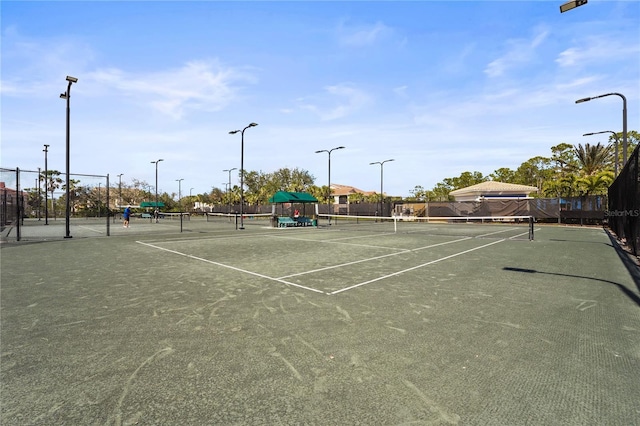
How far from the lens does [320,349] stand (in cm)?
371

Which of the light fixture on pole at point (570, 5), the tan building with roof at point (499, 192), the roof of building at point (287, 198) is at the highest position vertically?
the light fixture on pole at point (570, 5)

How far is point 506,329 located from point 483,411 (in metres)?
2.11

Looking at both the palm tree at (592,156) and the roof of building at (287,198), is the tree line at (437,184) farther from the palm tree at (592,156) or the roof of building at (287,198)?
the roof of building at (287,198)

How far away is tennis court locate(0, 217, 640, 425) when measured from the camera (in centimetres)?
262

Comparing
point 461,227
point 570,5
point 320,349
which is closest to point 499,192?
point 461,227

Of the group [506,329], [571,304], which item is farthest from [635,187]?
[506,329]

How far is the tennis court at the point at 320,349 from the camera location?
262 centimetres

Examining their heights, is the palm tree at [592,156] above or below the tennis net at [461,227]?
above

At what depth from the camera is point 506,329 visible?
171 inches

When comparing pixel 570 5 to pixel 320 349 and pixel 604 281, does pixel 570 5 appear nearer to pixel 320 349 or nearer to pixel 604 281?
pixel 604 281

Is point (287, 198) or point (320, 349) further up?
point (287, 198)

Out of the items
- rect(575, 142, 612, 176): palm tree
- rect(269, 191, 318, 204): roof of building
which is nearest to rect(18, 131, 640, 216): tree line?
rect(575, 142, 612, 176): palm tree

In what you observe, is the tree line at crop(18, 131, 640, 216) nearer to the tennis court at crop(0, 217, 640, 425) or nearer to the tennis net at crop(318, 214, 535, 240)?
the tennis net at crop(318, 214, 535, 240)

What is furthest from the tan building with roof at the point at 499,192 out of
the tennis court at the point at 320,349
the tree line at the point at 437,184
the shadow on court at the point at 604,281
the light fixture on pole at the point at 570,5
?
the tennis court at the point at 320,349
